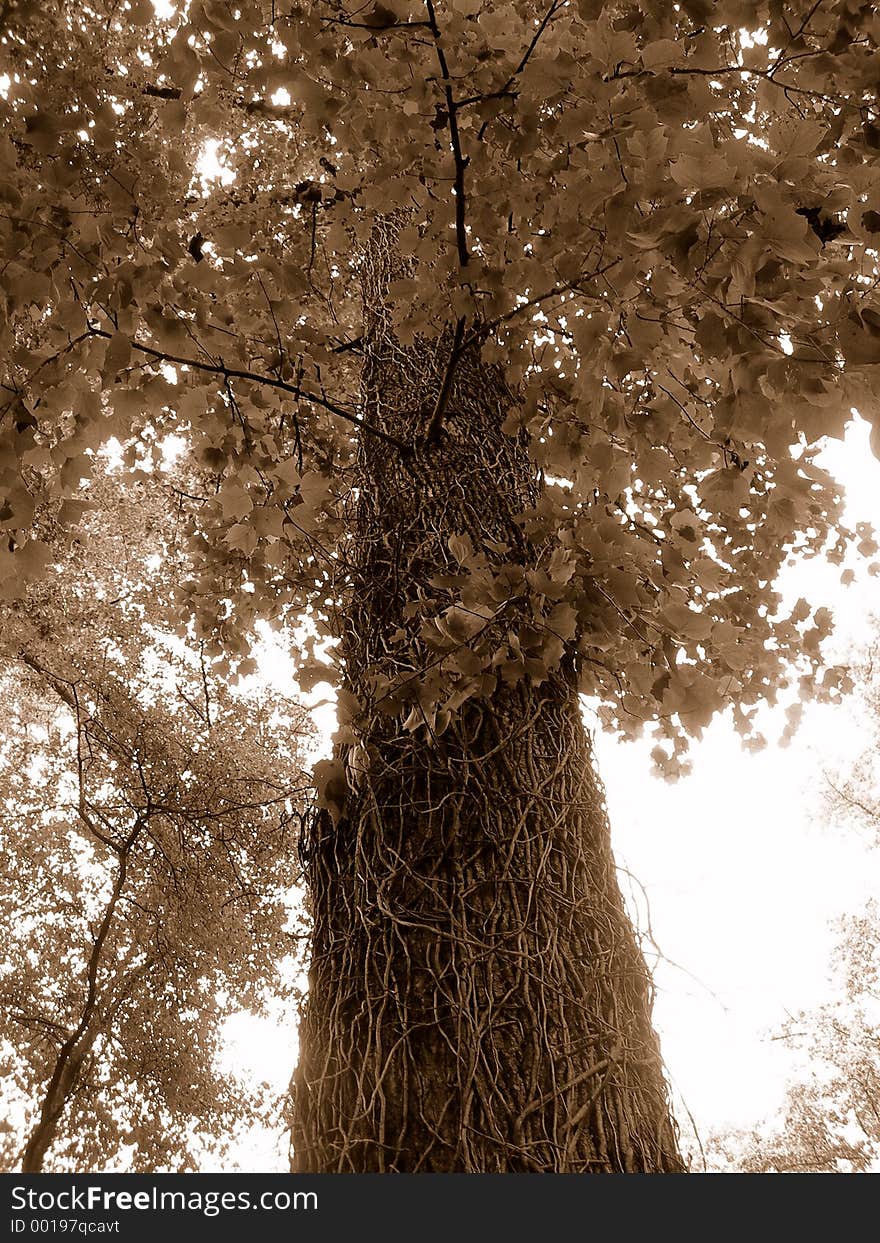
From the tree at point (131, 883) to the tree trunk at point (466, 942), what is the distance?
589 cm

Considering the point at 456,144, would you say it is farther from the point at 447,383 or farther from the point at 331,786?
the point at 331,786

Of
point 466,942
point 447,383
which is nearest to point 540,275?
point 447,383

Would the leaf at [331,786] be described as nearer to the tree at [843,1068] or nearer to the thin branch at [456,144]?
the thin branch at [456,144]

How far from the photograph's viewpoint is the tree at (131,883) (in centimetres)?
757

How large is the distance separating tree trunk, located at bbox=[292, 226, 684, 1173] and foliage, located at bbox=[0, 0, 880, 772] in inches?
6.5

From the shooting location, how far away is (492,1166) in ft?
4.45

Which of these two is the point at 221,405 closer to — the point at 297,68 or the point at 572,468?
the point at 297,68

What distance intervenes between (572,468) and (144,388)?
1234 mm

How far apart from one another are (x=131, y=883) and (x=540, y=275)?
8022 millimetres

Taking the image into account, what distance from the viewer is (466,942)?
1.58 meters

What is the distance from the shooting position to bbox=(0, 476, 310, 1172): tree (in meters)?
7.57

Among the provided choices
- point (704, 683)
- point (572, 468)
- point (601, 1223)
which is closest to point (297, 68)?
point (572, 468)

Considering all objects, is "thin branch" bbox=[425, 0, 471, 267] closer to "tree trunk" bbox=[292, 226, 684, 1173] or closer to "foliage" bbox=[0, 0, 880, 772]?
"foliage" bbox=[0, 0, 880, 772]

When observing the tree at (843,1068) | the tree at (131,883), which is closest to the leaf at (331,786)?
the tree at (131,883)
